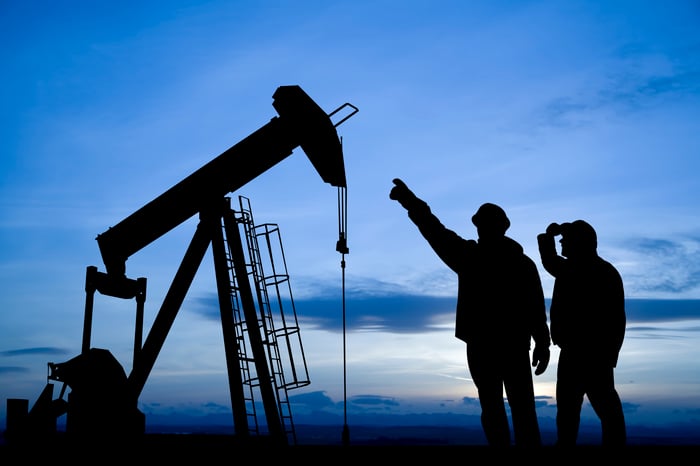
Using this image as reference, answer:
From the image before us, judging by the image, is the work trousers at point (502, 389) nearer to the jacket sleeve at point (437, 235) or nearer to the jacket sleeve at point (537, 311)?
the jacket sleeve at point (537, 311)

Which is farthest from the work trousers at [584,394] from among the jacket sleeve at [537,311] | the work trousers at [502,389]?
the work trousers at [502,389]

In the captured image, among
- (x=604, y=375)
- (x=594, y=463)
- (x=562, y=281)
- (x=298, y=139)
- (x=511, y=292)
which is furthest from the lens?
(x=298, y=139)

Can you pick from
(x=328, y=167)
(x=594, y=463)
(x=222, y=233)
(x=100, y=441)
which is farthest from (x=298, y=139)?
(x=594, y=463)

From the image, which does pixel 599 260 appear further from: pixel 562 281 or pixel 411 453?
pixel 411 453

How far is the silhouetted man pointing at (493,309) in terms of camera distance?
14.7 feet

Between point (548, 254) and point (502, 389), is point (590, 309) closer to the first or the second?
point (548, 254)

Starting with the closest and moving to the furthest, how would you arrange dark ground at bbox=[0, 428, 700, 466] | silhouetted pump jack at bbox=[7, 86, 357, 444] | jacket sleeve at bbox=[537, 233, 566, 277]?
dark ground at bbox=[0, 428, 700, 466] → jacket sleeve at bbox=[537, 233, 566, 277] → silhouetted pump jack at bbox=[7, 86, 357, 444]

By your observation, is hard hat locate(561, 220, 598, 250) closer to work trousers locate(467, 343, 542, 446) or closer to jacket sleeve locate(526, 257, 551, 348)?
jacket sleeve locate(526, 257, 551, 348)

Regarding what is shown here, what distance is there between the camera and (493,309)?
A: 4.55 meters

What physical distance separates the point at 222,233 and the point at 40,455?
15.0 feet

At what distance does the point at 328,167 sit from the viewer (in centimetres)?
929

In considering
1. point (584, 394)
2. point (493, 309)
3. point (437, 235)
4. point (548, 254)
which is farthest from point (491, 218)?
point (584, 394)

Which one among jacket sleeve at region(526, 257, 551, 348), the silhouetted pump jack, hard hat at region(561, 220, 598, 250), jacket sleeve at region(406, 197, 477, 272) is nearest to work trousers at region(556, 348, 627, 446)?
jacket sleeve at region(526, 257, 551, 348)

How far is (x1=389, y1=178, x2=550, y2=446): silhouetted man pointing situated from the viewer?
4.48m
